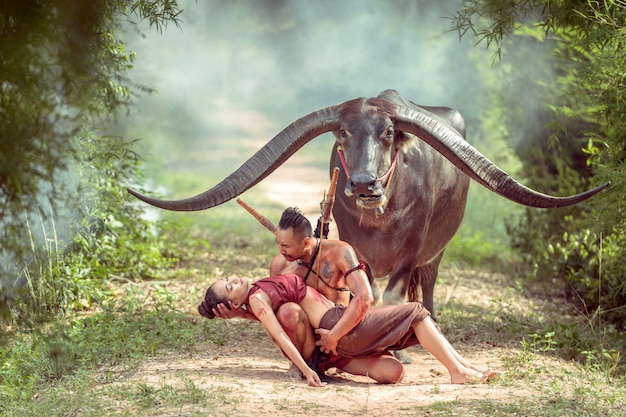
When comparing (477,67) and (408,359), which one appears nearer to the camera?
(408,359)

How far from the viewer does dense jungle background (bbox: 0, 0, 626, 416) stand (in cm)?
550

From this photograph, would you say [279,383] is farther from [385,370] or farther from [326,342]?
[385,370]

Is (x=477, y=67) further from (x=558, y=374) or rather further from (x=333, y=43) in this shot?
(x=558, y=374)

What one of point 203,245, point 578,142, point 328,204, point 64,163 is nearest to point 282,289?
point 328,204

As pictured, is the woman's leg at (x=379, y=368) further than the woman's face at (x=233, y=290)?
Yes

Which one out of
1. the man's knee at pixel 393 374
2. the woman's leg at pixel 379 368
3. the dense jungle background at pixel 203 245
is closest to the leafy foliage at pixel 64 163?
the dense jungle background at pixel 203 245

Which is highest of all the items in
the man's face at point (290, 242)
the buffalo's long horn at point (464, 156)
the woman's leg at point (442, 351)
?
the buffalo's long horn at point (464, 156)

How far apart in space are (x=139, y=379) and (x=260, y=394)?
730 millimetres

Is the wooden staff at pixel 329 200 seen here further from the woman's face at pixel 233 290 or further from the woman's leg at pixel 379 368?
the woman's leg at pixel 379 368

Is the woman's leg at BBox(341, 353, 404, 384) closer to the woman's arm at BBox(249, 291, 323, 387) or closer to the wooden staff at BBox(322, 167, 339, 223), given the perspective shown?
the woman's arm at BBox(249, 291, 323, 387)

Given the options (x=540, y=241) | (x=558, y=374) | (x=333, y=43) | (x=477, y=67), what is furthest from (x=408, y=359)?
(x=333, y=43)

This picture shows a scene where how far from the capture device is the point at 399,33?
805 inches

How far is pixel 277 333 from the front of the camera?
5.36 m

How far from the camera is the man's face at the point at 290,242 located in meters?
5.46
